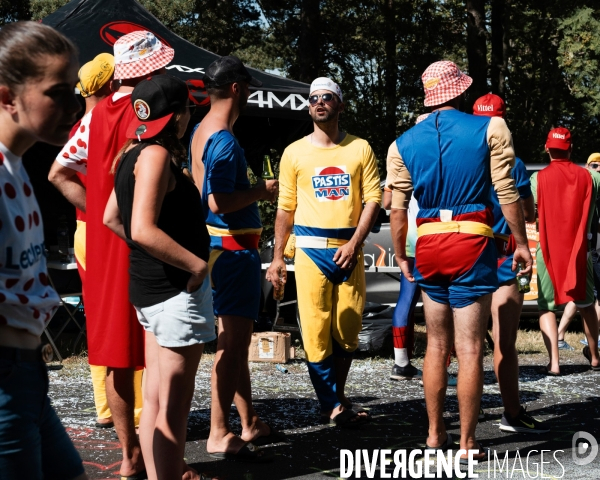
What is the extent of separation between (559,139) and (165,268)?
15.7 ft

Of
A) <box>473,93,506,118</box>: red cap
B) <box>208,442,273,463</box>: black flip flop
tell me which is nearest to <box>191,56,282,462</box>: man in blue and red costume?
<box>208,442,273,463</box>: black flip flop

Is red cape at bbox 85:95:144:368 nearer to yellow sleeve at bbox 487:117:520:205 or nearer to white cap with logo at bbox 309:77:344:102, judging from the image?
white cap with logo at bbox 309:77:344:102

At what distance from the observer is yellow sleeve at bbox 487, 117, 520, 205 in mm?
4305

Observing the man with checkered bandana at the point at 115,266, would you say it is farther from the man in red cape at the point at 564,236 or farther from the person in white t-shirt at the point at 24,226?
the man in red cape at the point at 564,236

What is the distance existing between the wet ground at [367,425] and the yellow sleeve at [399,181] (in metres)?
1.34

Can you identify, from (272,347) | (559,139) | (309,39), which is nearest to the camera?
(559,139)

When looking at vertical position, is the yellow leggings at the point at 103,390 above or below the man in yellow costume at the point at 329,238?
below

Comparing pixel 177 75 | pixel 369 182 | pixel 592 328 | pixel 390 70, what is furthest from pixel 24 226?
pixel 390 70

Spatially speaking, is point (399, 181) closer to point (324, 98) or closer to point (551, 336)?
point (324, 98)

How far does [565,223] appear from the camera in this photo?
7.35 metres

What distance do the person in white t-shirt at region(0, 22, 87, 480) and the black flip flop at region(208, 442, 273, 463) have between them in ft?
7.81

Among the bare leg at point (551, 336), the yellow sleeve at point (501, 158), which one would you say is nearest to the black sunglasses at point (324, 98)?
the yellow sleeve at point (501, 158)

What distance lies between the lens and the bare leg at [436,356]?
4469mm

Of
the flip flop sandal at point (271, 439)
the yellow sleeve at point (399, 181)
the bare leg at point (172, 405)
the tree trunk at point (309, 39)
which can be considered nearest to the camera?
the bare leg at point (172, 405)
